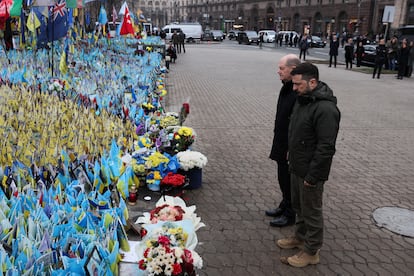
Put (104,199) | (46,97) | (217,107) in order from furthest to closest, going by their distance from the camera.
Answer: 1. (217,107)
2. (46,97)
3. (104,199)

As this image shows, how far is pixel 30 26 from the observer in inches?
410

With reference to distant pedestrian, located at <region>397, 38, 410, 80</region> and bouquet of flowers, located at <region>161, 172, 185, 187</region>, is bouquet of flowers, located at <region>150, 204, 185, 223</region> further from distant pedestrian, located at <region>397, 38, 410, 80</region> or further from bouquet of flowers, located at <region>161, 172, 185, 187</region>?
distant pedestrian, located at <region>397, 38, 410, 80</region>

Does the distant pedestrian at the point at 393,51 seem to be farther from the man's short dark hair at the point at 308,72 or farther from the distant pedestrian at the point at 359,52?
the man's short dark hair at the point at 308,72

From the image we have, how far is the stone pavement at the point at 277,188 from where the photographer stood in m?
4.02

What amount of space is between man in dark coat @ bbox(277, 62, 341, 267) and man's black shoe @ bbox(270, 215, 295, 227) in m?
0.66

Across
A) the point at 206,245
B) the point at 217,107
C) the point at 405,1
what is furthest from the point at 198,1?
the point at 206,245

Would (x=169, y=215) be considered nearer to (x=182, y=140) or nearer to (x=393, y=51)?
(x=182, y=140)

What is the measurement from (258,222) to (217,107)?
23.6ft

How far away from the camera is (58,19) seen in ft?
36.7

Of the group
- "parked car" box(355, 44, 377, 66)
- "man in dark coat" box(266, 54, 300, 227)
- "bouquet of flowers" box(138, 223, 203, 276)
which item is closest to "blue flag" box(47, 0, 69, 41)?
"man in dark coat" box(266, 54, 300, 227)

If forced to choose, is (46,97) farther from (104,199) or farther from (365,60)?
(365,60)

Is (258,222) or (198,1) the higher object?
(198,1)

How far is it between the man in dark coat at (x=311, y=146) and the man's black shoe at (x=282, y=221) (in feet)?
2.16

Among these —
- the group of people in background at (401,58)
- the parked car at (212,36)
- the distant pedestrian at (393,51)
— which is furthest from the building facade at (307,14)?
the parked car at (212,36)
